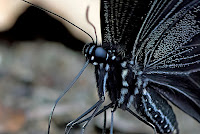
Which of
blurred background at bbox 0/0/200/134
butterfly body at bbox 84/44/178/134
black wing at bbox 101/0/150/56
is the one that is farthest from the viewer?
blurred background at bbox 0/0/200/134

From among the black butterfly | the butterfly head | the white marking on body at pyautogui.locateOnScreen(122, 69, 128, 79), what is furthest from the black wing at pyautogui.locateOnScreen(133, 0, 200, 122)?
the butterfly head

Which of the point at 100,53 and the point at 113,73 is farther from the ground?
the point at 100,53

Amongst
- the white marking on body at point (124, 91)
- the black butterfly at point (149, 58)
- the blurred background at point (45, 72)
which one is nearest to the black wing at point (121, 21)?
the black butterfly at point (149, 58)

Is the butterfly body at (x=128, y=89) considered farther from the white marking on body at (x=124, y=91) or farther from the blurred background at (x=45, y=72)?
the blurred background at (x=45, y=72)

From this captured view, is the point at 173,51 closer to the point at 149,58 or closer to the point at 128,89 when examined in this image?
the point at 149,58

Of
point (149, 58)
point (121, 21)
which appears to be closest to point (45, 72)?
point (149, 58)

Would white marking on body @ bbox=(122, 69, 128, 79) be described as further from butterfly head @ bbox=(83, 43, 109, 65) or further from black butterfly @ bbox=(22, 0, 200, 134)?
butterfly head @ bbox=(83, 43, 109, 65)

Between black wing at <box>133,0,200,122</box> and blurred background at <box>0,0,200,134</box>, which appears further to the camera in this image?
blurred background at <box>0,0,200,134</box>
